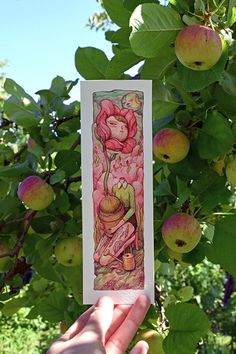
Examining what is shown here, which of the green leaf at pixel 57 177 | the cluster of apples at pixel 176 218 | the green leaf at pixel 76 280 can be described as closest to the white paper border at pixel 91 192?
the cluster of apples at pixel 176 218

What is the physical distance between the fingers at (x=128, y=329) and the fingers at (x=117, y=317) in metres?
0.02

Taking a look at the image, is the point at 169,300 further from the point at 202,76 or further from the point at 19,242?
the point at 202,76

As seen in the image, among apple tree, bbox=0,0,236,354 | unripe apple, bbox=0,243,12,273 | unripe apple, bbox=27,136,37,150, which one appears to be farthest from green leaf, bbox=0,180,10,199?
unripe apple, bbox=0,243,12,273

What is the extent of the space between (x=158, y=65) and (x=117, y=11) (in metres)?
0.20

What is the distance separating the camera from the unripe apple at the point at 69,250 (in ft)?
4.31

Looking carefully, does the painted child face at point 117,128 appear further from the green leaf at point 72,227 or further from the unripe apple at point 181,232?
the green leaf at point 72,227

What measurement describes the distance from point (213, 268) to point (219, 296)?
0.99 feet

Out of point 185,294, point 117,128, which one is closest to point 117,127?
point 117,128

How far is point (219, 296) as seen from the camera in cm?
583

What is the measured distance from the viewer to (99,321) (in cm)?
87

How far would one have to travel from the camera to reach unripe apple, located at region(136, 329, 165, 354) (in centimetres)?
126

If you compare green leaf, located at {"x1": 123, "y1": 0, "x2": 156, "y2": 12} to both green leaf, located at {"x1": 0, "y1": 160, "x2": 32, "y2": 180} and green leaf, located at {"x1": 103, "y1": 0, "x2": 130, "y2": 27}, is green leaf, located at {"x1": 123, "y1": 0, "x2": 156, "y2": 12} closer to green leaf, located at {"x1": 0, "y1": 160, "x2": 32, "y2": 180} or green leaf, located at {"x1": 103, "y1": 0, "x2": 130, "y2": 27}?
green leaf, located at {"x1": 103, "y1": 0, "x2": 130, "y2": 27}

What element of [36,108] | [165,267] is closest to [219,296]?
[165,267]

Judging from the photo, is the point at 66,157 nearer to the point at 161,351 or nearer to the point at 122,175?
the point at 122,175
